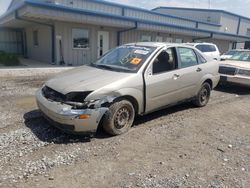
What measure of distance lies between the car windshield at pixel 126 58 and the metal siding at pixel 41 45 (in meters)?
11.8

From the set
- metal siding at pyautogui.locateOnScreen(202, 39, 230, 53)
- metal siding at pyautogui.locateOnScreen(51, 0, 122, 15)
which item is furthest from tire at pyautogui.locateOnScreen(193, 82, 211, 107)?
metal siding at pyautogui.locateOnScreen(202, 39, 230, 53)

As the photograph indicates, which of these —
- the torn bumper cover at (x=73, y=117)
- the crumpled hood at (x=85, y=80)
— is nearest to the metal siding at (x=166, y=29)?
the crumpled hood at (x=85, y=80)

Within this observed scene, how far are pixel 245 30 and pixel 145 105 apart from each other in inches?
1799

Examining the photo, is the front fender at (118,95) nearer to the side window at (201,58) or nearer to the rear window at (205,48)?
the side window at (201,58)

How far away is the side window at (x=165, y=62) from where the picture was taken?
4.89 metres

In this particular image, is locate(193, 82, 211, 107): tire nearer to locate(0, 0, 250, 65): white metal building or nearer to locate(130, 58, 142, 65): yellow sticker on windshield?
locate(130, 58, 142, 65): yellow sticker on windshield

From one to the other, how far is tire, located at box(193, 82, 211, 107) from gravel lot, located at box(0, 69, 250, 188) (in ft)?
2.61

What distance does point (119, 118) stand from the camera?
14.2 feet

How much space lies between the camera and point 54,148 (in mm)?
3746

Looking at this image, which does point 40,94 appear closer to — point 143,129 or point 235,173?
point 143,129

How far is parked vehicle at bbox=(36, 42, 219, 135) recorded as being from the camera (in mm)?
3857

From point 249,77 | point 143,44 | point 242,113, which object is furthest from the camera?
point 249,77

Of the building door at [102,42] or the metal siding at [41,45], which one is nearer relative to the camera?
the metal siding at [41,45]

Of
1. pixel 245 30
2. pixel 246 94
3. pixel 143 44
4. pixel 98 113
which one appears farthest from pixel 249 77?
pixel 245 30
